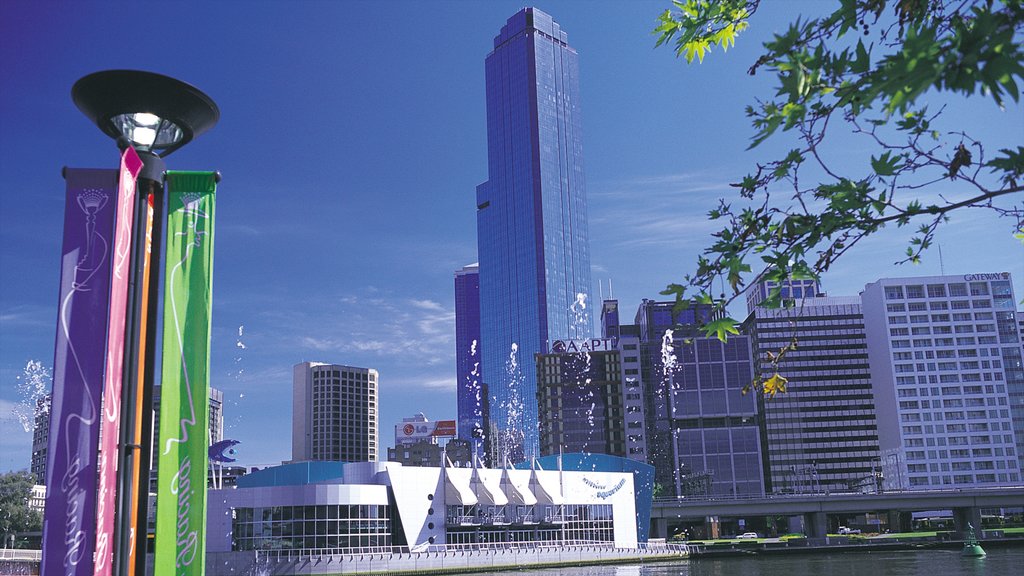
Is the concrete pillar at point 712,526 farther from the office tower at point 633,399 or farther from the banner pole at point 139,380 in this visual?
the banner pole at point 139,380

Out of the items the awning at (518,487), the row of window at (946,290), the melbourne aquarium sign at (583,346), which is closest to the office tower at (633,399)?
the melbourne aquarium sign at (583,346)

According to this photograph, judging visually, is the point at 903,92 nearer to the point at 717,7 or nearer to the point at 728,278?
the point at 728,278

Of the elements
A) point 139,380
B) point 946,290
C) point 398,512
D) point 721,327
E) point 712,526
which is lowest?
point 712,526

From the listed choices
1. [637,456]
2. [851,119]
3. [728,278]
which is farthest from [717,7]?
[637,456]

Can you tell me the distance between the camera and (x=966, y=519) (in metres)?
127

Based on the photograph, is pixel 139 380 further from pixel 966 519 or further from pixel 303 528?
pixel 966 519

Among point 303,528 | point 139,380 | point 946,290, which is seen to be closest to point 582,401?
point 946,290

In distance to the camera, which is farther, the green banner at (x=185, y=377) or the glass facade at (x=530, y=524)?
the glass facade at (x=530, y=524)

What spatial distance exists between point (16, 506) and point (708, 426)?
12768cm

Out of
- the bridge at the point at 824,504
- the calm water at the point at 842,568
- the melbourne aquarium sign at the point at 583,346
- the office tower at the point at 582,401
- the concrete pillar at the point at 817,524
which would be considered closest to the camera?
the calm water at the point at 842,568

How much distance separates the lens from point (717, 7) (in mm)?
8133

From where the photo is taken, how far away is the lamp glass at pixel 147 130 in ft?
45.5

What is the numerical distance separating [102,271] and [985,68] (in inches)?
538

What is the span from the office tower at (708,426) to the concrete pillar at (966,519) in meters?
54.7
